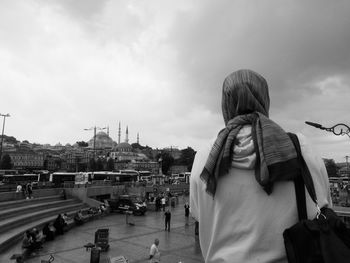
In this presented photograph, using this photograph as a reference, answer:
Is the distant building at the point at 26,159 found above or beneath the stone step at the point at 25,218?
above

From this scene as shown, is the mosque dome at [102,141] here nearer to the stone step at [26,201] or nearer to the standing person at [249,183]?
the stone step at [26,201]

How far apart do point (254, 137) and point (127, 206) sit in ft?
101

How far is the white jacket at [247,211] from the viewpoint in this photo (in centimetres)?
138

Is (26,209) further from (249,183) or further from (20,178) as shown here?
(20,178)

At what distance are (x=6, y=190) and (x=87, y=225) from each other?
9.38 m

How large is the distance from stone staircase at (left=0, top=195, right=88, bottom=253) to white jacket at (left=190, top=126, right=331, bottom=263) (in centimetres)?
1580

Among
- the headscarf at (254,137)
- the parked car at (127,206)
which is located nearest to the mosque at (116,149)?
the parked car at (127,206)

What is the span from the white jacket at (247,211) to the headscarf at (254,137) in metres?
0.04

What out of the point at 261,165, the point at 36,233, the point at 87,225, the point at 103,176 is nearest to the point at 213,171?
the point at 261,165

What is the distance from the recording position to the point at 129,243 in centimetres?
1769

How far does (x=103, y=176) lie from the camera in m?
51.5

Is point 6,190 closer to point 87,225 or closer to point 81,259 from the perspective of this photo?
point 87,225

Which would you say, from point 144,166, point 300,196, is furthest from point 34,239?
point 144,166

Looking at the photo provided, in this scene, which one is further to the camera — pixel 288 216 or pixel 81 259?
pixel 81 259
